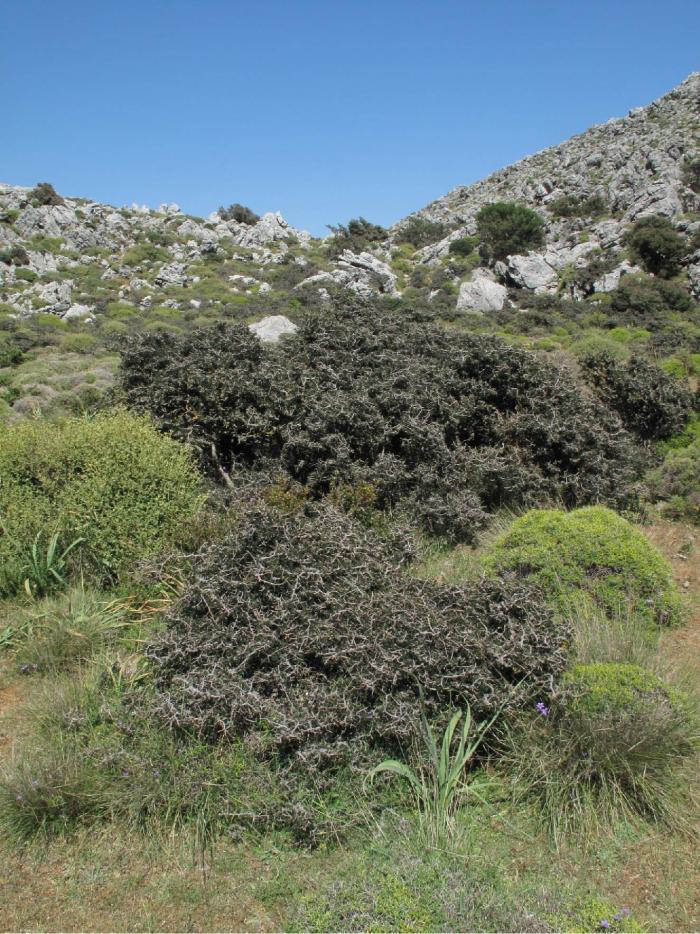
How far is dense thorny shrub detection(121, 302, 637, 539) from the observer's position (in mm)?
6555

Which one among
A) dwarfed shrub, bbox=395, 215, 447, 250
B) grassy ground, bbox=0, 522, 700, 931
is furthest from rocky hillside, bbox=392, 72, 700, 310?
grassy ground, bbox=0, 522, 700, 931

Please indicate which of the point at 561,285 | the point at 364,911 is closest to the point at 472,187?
the point at 561,285

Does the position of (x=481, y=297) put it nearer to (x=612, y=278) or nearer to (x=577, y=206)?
→ (x=612, y=278)

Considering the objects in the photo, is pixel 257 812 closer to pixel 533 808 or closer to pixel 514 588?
pixel 533 808

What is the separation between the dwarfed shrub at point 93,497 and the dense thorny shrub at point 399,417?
1448mm

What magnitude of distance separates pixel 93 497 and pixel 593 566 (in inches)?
165

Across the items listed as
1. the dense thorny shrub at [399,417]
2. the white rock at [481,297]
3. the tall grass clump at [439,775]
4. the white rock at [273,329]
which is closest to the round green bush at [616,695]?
the tall grass clump at [439,775]

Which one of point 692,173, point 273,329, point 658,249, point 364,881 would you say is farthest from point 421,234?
point 364,881

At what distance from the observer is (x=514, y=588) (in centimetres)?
399

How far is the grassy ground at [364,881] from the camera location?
2.53 meters

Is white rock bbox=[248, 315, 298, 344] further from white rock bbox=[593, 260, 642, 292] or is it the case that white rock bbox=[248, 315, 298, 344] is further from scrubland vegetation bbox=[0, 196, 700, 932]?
white rock bbox=[593, 260, 642, 292]

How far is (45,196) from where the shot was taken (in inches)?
1806

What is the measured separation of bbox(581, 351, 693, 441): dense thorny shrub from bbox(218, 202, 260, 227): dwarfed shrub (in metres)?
50.3

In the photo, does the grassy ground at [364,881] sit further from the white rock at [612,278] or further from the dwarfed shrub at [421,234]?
the dwarfed shrub at [421,234]
